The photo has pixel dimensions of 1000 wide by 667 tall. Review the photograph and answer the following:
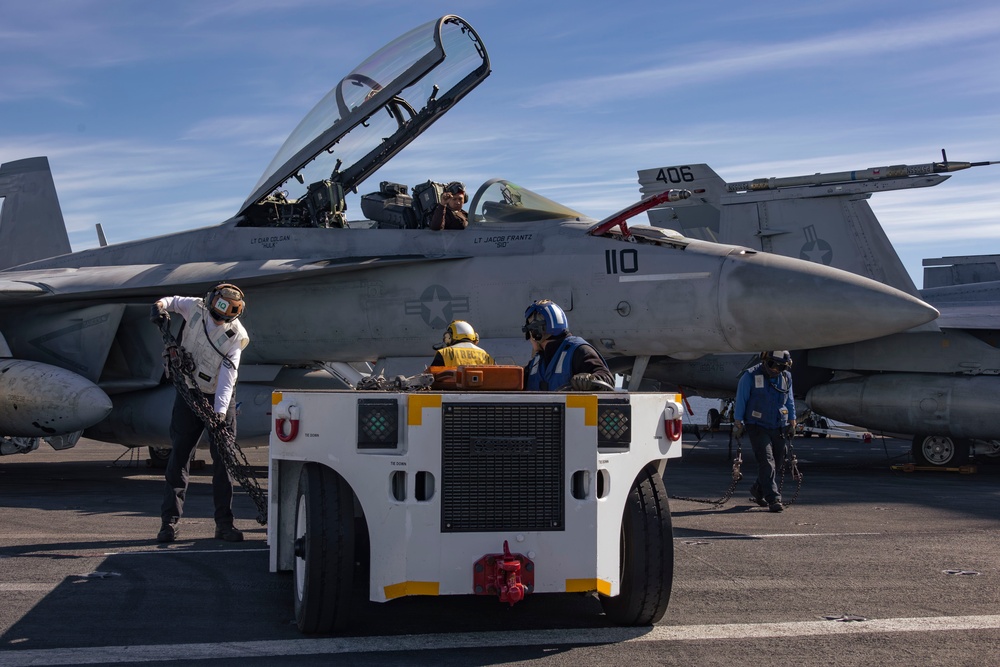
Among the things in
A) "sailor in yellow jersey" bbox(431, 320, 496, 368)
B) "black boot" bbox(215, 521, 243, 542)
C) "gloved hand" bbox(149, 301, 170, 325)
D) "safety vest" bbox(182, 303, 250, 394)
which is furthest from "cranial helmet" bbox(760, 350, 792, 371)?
"gloved hand" bbox(149, 301, 170, 325)

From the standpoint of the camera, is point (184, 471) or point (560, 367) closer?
point (560, 367)

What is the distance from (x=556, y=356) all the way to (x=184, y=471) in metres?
3.43

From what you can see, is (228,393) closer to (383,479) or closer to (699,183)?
(383,479)

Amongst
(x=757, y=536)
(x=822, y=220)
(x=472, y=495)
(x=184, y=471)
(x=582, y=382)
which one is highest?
(x=822, y=220)

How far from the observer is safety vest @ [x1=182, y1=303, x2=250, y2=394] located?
26.2ft

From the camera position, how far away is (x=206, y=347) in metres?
7.98

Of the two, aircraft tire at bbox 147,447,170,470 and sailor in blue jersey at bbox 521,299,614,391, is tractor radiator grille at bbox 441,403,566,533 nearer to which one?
sailor in blue jersey at bbox 521,299,614,391

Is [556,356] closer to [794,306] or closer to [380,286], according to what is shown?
[794,306]

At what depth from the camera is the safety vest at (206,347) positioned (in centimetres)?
798

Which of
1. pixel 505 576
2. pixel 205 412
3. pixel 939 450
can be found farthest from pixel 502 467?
pixel 939 450

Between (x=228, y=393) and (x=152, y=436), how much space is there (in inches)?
185

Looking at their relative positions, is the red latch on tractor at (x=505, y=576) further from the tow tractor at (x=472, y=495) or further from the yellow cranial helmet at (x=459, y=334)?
the yellow cranial helmet at (x=459, y=334)

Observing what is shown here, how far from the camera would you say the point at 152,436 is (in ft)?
39.9

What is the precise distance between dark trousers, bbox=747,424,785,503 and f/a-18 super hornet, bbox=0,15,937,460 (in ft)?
3.17
